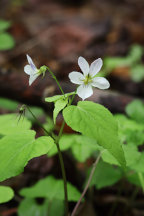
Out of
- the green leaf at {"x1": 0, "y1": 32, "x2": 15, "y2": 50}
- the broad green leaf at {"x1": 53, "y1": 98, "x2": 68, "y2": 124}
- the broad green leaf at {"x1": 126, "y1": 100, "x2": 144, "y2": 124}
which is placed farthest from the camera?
the green leaf at {"x1": 0, "y1": 32, "x2": 15, "y2": 50}

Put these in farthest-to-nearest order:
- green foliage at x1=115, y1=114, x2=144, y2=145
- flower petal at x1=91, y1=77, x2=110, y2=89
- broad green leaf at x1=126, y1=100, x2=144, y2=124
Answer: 1. broad green leaf at x1=126, y1=100, x2=144, y2=124
2. green foliage at x1=115, y1=114, x2=144, y2=145
3. flower petal at x1=91, y1=77, x2=110, y2=89

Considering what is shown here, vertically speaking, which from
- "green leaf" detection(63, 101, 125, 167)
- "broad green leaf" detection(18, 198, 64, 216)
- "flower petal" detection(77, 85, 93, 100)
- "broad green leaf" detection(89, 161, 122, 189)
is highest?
"flower petal" detection(77, 85, 93, 100)

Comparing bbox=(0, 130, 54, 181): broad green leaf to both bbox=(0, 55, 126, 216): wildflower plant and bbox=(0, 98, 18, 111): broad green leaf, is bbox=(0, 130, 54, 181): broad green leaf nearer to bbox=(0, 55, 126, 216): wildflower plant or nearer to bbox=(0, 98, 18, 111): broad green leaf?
bbox=(0, 55, 126, 216): wildflower plant

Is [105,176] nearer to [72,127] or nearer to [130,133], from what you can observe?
[130,133]

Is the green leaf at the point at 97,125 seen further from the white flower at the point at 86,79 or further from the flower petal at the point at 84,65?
the flower petal at the point at 84,65

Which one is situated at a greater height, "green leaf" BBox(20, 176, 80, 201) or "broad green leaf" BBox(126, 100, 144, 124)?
"broad green leaf" BBox(126, 100, 144, 124)

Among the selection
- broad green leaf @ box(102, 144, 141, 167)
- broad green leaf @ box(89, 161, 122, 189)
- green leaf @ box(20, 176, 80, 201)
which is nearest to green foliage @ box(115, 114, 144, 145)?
broad green leaf @ box(102, 144, 141, 167)

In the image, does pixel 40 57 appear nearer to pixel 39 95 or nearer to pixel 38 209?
pixel 39 95

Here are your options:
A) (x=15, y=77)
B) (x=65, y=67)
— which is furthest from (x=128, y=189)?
(x=65, y=67)
